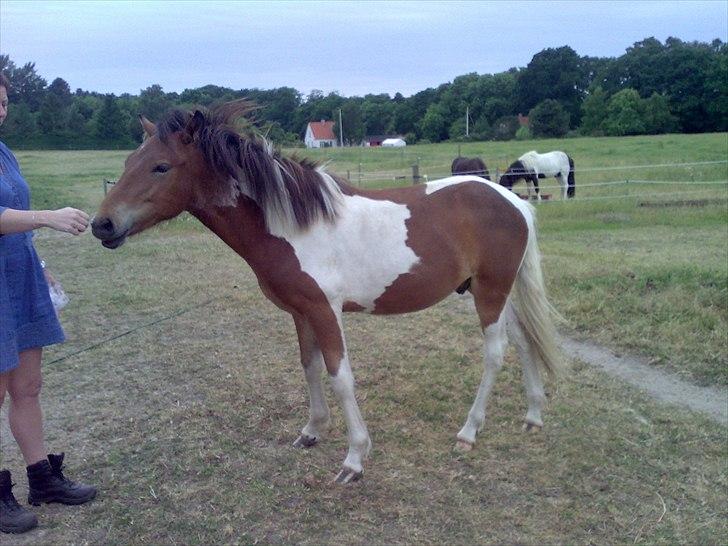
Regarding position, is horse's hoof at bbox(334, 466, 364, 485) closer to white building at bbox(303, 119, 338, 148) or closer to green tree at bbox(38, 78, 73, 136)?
green tree at bbox(38, 78, 73, 136)

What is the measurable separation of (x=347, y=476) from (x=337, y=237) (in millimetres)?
1238

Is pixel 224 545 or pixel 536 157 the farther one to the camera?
pixel 536 157

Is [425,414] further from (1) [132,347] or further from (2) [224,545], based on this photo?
(1) [132,347]

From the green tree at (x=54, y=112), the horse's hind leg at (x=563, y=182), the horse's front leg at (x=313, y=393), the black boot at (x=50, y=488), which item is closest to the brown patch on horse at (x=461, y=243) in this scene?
the horse's front leg at (x=313, y=393)

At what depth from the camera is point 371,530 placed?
279 cm

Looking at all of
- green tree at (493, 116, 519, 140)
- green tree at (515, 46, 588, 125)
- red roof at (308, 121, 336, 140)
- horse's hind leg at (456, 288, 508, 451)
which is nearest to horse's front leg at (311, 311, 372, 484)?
horse's hind leg at (456, 288, 508, 451)

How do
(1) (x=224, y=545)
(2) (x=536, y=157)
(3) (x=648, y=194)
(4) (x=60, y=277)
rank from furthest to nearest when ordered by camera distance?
(2) (x=536, y=157) → (3) (x=648, y=194) → (4) (x=60, y=277) → (1) (x=224, y=545)

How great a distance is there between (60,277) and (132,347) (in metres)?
3.39

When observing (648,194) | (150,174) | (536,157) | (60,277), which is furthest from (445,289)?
(536,157)

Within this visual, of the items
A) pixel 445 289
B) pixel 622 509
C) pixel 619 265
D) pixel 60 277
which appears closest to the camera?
pixel 622 509

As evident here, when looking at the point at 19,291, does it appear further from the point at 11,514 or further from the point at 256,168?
the point at 256,168

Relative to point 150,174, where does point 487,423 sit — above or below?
below

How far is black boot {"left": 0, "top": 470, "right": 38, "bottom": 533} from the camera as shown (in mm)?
2781

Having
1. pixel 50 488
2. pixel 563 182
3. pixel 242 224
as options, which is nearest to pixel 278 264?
pixel 242 224
